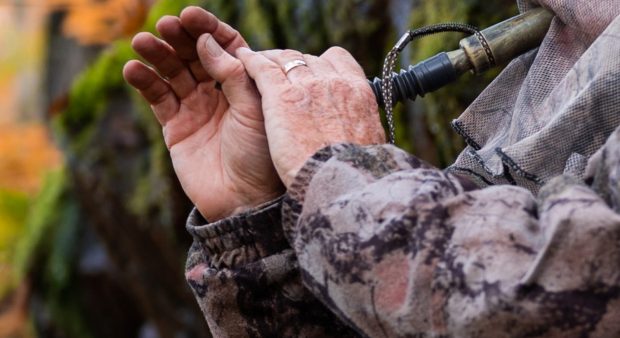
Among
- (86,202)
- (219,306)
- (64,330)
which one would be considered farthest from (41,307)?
(219,306)

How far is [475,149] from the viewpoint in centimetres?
169

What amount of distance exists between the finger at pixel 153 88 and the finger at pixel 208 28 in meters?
0.12

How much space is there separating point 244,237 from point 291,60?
317 mm

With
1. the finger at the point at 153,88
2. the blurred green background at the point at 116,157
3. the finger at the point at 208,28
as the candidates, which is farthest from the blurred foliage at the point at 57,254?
the finger at the point at 208,28

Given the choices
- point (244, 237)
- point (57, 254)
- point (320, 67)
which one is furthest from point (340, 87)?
point (57, 254)

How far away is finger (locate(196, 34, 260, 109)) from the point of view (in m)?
1.56

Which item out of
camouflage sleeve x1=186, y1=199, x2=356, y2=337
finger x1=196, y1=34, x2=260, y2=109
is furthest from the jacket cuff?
finger x1=196, y1=34, x2=260, y2=109

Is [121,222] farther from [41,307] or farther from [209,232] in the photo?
[209,232]

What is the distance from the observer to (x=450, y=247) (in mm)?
1176

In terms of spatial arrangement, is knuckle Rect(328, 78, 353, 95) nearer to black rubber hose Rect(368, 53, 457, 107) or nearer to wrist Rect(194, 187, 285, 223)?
black rubber hose Rect(368, 53, 457, 107)

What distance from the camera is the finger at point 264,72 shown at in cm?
150

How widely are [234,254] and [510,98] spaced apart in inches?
23.7

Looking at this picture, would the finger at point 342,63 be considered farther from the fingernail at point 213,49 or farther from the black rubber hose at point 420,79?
the fingernail at point 213,49

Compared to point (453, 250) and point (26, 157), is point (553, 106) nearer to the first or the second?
point (453, 250)
